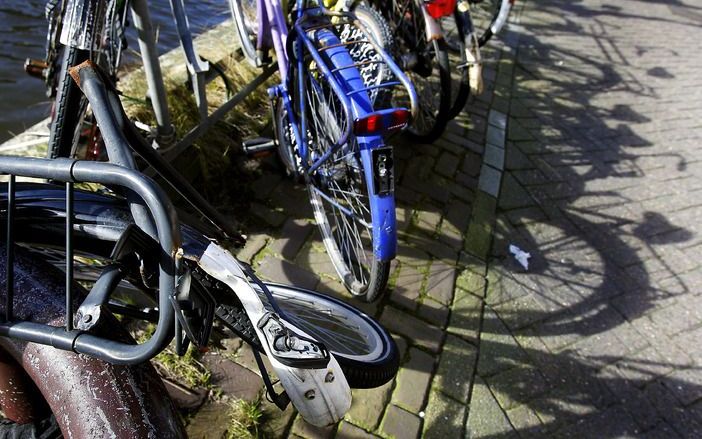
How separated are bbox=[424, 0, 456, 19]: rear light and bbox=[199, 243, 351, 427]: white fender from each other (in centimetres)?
281

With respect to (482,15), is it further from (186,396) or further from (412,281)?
(186,396)

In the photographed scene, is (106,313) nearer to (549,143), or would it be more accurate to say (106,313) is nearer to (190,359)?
(190,359)

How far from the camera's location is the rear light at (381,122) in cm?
202

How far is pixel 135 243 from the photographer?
2.94 ft

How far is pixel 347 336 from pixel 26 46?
4.95 metres

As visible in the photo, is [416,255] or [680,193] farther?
[680,193]

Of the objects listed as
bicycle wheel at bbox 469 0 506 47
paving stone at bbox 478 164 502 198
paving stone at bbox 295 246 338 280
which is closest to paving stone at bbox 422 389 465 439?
paving stone at bbox 295 246 338 280

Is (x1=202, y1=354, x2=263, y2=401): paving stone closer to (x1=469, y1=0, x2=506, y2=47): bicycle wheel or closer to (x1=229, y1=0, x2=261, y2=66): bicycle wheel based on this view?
(x1=229, y1=0, x2=261, y2=66): bicycle wheel

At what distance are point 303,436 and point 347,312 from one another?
2.08 ft

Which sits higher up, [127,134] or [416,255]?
[127,134]

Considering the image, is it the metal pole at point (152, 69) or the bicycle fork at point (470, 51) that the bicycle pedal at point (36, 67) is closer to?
the metal pole at point (152, 69)

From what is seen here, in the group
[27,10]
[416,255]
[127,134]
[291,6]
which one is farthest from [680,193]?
[27,10]

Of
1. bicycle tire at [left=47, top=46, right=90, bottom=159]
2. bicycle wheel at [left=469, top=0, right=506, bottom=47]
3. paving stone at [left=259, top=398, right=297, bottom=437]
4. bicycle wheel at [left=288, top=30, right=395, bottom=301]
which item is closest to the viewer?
bicycle tire at [left=47, top=46, right=90, bottom=159]

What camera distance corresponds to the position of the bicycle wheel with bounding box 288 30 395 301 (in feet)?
8.20
